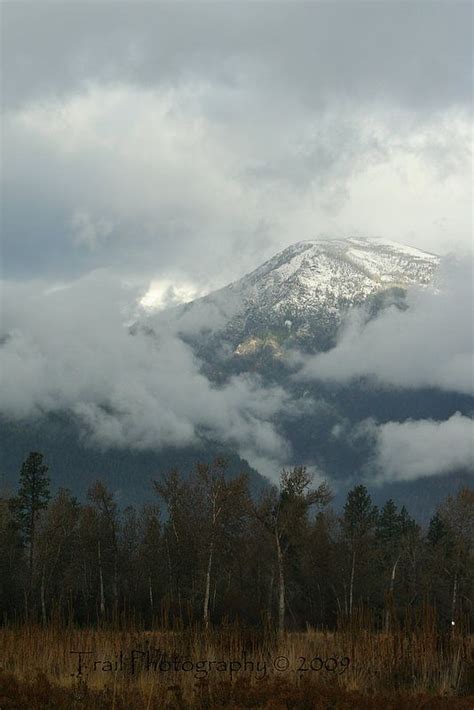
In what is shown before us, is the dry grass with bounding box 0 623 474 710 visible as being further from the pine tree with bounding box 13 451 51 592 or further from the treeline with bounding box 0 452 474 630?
the pine tree with bounding box 13 451 51 592

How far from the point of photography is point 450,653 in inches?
639

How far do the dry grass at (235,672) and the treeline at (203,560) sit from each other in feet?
107

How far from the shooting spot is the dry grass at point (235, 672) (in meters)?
11.9

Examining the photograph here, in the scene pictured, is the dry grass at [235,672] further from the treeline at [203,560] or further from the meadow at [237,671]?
the treeline at [203,560]

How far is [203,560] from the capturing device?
59.8m

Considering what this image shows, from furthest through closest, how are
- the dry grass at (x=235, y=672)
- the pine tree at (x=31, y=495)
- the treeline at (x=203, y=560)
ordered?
the pine tree at (x=31, y=495), the treeline at (x=203, y=560), the dry grass at (x=235, y=672)

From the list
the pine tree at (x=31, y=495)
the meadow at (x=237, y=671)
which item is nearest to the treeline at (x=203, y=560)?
the pine tree at (x=31, y=495)

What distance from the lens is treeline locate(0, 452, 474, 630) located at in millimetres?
57375

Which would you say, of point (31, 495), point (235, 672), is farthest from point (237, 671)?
point (31, 495)

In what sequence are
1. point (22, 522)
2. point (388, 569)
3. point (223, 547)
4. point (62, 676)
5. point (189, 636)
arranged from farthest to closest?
point (388, 569) < point (22, 522) < point (223, 547) < point (189, 636) < point (62, 676)

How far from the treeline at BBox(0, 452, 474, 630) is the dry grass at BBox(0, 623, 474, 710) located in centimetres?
3267

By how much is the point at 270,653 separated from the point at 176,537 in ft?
158

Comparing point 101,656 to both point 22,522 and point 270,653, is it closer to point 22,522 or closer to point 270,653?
point 270,653

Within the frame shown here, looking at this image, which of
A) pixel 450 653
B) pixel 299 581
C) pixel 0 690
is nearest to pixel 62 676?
pixel 0 690
